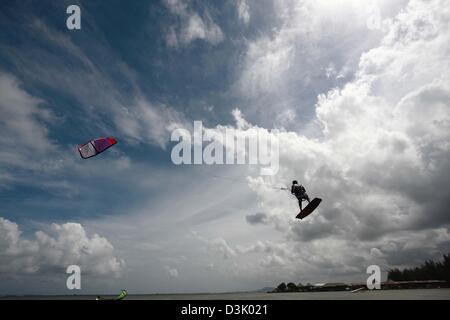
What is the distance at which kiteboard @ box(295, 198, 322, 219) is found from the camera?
28117mm

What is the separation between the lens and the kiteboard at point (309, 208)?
92.2 ft

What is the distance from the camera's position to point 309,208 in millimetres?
29062

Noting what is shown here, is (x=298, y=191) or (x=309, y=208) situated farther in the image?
(x=309, y=208)

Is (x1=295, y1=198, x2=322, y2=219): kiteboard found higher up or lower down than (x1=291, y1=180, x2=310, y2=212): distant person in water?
lower down

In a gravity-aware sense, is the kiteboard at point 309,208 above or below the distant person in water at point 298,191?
below
